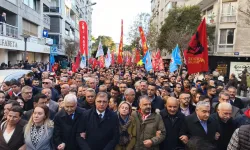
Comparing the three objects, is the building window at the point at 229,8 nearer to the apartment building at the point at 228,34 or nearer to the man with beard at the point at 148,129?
the apartment building at the point at 228,34

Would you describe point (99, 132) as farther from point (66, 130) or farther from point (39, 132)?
point (39, 132)

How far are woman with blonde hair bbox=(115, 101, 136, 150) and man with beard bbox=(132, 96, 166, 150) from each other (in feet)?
0.21

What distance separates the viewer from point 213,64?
2861 cm

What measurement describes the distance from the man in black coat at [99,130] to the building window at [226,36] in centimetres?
Result: 2555

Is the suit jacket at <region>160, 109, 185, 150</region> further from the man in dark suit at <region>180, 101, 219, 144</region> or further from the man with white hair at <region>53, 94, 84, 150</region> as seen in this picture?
the man with white hair at <region>53, 94, 84, 150</region>

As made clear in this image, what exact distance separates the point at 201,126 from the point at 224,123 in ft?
1.70

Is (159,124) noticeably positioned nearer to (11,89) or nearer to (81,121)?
(81,121)

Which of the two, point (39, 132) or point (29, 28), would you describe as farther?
point (29, 28)

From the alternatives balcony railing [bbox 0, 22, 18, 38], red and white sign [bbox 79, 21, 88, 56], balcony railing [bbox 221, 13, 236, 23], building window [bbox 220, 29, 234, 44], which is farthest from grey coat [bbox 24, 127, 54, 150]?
balcony railing [bbox 221, 13, 236, 23]

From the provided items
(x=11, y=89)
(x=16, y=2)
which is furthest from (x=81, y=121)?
(x=16, y=2)

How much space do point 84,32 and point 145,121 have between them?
33.5 ft

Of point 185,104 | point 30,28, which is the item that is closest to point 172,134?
point 185,104

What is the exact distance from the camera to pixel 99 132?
3.84 m

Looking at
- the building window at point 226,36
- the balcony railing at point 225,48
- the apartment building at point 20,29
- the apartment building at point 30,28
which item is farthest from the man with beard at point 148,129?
the building window at point 226,36
